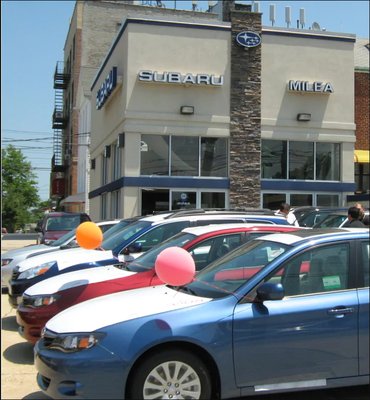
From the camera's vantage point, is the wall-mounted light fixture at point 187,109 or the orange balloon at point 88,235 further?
the wall-mounted light fixture at point 187,109

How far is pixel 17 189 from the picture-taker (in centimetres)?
6200

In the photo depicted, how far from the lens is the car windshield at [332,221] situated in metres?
11.2

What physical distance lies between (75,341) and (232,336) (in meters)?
1.26

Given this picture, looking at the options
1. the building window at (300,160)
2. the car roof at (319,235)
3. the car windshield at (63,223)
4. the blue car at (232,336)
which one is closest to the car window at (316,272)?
the blue car at (232,336)

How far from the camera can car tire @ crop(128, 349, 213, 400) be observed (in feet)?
13.7

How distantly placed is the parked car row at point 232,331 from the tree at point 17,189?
56.6m

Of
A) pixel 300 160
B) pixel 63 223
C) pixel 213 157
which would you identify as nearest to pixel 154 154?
pixel 213 157

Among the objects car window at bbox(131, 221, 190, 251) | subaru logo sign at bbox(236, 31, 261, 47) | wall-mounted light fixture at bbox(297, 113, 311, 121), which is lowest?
car window at bbox(131, 221, 190, 251)

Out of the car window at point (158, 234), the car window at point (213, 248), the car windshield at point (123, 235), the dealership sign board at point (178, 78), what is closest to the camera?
the car window at point (213, 248)

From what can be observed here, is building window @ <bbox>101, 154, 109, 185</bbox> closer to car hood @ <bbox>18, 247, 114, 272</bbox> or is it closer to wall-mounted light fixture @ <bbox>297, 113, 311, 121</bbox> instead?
wall-mounted light fixture @ <bbox>297, 113, 311, 121</bbox>

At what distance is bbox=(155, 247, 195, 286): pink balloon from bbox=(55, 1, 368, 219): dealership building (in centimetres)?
1301

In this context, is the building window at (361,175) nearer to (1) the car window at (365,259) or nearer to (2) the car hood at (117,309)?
(1) the car window at (365,259)

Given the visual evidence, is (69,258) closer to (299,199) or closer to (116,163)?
(299,199)

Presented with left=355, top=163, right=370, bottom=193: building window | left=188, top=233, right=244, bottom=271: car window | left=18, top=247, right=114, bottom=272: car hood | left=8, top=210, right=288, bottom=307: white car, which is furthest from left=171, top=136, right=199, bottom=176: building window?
left=188, top=233, right=244, bottom=271: car window
